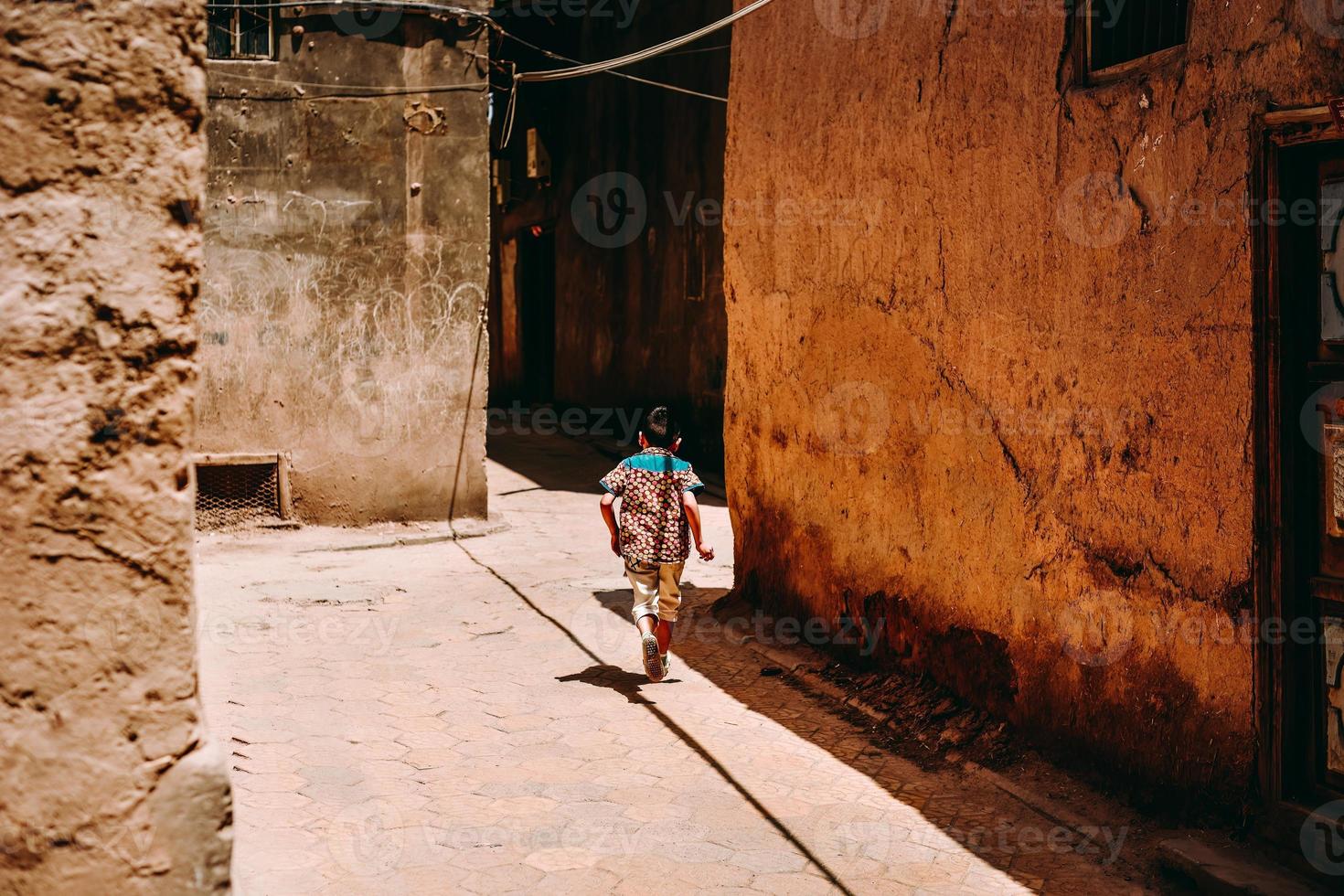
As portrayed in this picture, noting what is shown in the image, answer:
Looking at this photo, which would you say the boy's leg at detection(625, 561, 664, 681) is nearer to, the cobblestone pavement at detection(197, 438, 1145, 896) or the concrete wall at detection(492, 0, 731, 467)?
the cobblestone pavement at detection(197, 438, 1145, 896)

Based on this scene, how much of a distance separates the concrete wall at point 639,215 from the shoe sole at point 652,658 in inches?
330

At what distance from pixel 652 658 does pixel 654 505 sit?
2.56ft

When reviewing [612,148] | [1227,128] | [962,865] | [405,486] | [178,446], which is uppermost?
[612,148]

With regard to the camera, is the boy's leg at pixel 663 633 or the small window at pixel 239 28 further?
the small window at pixel 239 28

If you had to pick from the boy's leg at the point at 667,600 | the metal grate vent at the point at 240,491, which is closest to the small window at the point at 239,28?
the metal grate vent at the point at 240,491

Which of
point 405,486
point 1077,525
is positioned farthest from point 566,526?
point 1077,525

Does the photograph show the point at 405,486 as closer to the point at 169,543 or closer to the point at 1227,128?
the point at 1227,128

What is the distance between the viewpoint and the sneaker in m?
6.86

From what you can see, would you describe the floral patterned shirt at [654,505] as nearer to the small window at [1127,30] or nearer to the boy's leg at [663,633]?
the boy's leg at [663,633]

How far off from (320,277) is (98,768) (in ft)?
32.3

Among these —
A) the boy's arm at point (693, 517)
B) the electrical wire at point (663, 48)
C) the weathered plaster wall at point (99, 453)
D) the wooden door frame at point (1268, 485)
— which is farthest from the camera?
the electrical wire at point (663, 48)

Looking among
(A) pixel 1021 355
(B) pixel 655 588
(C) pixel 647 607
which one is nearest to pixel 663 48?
(B) pixel 655 588

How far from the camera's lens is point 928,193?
20.4 ft

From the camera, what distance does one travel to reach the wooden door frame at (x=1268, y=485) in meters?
4.22
